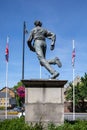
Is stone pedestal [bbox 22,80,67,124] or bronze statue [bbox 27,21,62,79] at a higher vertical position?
bronze statue [bbox 27,21,62,79]

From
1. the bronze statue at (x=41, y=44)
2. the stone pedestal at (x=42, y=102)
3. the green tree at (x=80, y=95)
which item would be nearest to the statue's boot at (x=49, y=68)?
the bronze statue at (x=41, y=44)

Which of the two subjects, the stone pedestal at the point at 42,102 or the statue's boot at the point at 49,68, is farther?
the statue's boot at the point at 49,68

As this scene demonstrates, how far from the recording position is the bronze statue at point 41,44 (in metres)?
13.6

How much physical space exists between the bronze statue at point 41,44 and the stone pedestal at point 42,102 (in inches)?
20.6

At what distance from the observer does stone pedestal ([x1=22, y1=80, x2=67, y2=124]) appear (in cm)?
1323

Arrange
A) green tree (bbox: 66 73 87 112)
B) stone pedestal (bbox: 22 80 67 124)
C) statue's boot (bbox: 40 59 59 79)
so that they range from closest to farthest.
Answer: stone pedestal (bbox: 22 80 67 124) → statue's boot (bbox: 40 59 59 79) → green tree (bbox: 66 73 87 112)

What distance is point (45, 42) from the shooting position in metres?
14.1

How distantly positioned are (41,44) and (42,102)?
7.43 feet

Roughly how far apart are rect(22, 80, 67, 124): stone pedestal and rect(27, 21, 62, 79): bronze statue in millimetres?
523

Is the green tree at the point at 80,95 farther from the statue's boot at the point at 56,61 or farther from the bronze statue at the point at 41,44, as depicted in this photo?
the statue's boot at the point at 56,61

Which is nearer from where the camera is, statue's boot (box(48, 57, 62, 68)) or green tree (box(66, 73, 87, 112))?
statue's boot (box(48, 57, 62, 68))

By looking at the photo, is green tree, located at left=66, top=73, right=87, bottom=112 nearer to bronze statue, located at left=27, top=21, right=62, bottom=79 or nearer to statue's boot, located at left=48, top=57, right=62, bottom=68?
bronze statue, located at left=27, top=21, right=62, bottom=79

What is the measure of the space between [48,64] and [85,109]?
63736mm

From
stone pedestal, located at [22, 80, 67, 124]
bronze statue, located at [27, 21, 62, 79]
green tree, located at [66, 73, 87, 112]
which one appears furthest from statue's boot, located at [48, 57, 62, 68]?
green tree, located at [66, 73, 87, 112]
